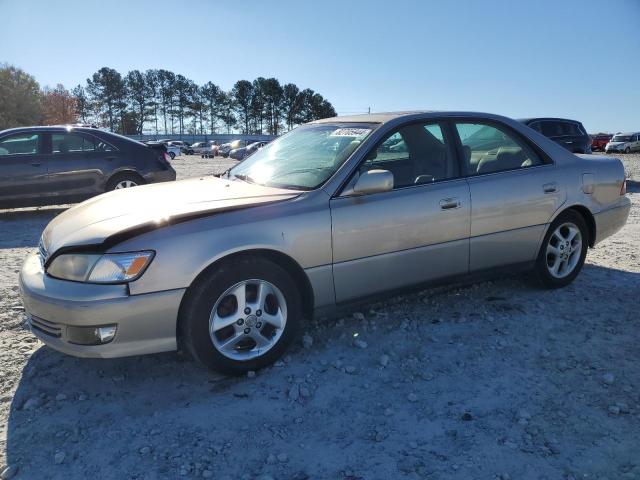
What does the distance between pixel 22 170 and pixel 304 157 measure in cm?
608

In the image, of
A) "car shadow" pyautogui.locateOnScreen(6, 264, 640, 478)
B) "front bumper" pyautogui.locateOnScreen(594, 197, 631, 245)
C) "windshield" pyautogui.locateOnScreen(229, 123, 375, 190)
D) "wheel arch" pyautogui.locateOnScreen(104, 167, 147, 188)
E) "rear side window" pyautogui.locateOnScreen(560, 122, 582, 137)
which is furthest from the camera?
"rear side window" pyautogui.locateOnScreen(560, 122, 582, 137)

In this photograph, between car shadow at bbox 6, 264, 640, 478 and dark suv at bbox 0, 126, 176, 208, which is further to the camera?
dark suv at bbox 0, 126, 176, 208

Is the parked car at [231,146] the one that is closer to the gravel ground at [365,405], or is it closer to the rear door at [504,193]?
the rear door at [504,193]

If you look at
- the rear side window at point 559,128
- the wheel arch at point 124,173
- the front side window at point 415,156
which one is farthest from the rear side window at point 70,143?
the rear side window at point 559,128

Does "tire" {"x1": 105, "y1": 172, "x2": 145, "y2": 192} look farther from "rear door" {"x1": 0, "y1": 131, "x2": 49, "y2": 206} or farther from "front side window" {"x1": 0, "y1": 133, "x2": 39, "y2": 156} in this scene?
"front side window" {"x1": 0, "y1": 133, "x2": 39, "y2": 156}

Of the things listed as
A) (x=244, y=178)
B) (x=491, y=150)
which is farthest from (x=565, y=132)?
(x=244, y=178)

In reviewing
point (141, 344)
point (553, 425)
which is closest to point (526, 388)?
point (553, 425)

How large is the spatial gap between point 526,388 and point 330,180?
166 cm

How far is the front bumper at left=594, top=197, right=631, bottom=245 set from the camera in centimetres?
438

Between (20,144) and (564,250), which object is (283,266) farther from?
(20,144)

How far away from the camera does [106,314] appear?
8.38 feet

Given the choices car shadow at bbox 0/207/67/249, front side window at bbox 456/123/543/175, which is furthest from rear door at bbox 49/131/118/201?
front side window at bbox 456/123/543/175

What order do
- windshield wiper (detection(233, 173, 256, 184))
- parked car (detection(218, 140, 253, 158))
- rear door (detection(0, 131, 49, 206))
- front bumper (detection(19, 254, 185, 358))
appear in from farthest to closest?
→ parked car (detection(218, 140, 253, 158))
rear door (detection(0, 131, 49, 206))
windshield wiper (detection(233, 173, 256, 184))
front bumper (detection(19, 254, 185, 358))

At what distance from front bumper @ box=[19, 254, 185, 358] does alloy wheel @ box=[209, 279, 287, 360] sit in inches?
10.1
